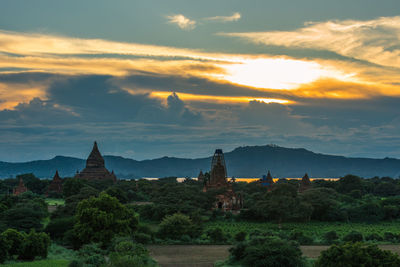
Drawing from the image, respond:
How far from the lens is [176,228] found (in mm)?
52938

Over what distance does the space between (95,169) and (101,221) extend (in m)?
93.2

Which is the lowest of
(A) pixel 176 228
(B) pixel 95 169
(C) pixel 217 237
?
(C) pixel 217 237

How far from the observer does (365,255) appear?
28906mm

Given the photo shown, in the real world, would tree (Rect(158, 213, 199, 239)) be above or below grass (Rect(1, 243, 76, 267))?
above

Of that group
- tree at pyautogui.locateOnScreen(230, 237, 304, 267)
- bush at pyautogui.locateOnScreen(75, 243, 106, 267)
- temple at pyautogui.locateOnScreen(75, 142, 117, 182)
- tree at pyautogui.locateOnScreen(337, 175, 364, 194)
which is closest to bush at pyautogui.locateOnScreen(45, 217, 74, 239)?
bush at pyautogui.locateOnScreen(75, 243, 106, 267)

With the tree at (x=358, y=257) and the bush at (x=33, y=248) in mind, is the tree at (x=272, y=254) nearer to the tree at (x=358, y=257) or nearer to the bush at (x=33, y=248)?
the tree at (x=358, y=257)

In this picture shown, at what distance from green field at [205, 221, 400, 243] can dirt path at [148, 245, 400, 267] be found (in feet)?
29.3

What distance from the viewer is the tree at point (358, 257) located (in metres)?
28.6

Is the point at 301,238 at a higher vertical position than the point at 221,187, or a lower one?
lower

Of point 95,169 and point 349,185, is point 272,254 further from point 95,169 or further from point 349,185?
point 95,169

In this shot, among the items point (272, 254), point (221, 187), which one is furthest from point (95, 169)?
point (272, 254)

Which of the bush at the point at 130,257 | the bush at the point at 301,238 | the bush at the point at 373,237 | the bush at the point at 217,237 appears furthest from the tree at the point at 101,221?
the bush at the point at 373,237

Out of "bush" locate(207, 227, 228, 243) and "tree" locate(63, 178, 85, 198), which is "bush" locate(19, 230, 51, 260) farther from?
"tree" locate(63, 178, 85, 198)

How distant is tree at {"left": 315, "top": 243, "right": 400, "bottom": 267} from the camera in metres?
28.6
